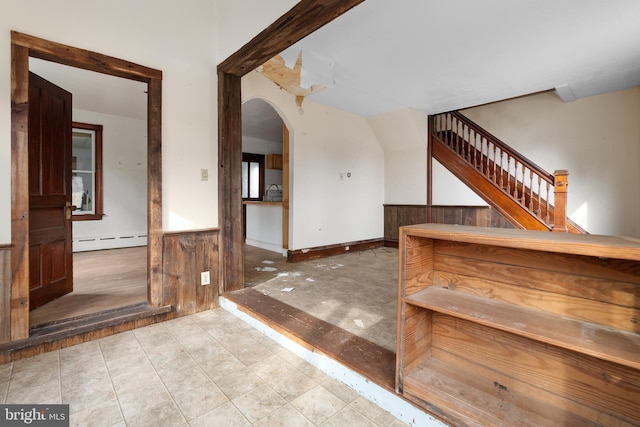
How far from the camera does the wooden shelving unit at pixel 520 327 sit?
1027mm

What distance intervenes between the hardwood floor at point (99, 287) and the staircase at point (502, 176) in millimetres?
4972

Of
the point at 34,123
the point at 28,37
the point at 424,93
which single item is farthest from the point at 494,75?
the point at 34,123

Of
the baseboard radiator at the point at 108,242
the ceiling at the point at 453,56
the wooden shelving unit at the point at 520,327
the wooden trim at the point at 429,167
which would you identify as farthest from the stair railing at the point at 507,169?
the baseboard radiator at the point at 108,242

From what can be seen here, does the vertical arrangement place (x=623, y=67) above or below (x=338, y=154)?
above

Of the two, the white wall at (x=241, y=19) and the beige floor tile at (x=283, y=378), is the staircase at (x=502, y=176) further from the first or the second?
the beige floor tile at (x=283, y=378)

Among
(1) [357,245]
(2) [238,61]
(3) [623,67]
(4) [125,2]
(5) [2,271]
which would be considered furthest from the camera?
(1) [357,245]

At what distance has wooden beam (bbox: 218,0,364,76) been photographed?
1728 mm

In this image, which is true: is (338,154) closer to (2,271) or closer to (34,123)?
(34,123)

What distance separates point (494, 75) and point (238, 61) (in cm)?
321

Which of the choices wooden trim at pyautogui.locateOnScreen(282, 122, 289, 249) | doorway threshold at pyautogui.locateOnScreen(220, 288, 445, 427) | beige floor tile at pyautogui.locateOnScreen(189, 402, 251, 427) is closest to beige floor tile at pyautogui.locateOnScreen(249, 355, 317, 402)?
doorway threshold at pyautogui.locateOnScreen(220, 288, 445, 427)

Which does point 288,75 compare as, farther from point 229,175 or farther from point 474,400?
point 474,400

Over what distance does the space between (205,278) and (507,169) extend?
5072 mm

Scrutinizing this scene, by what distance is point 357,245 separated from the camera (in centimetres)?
546

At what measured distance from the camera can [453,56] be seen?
3273 millimetres
